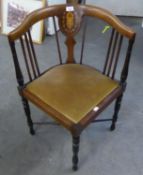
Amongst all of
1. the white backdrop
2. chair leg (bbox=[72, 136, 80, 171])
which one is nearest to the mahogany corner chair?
chair leg (bbox=[72, 136, 80, 171])

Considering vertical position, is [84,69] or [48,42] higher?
[84,69]

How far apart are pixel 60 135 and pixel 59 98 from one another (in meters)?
0.43

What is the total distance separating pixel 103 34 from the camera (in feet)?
8.36

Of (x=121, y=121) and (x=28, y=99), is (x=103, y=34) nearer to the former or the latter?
(x=121, y=121)

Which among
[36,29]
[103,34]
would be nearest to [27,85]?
[36,29]

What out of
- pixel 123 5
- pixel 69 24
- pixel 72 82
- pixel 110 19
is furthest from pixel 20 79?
pixel 123 5

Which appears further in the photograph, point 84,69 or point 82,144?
point 82,144

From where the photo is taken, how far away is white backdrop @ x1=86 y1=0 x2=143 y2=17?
2.74 meters

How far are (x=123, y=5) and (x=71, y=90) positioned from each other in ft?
5.72

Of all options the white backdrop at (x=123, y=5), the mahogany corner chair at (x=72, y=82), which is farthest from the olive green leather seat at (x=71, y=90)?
the white backdrop at (x=123, y=5)

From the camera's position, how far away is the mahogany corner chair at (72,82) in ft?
4.06

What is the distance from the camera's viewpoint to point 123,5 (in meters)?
2.77

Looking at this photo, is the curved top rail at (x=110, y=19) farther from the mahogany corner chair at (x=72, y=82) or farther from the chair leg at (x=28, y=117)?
the chair leg at (x=28, y=117)

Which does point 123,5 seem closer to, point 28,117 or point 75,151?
point 28,117
